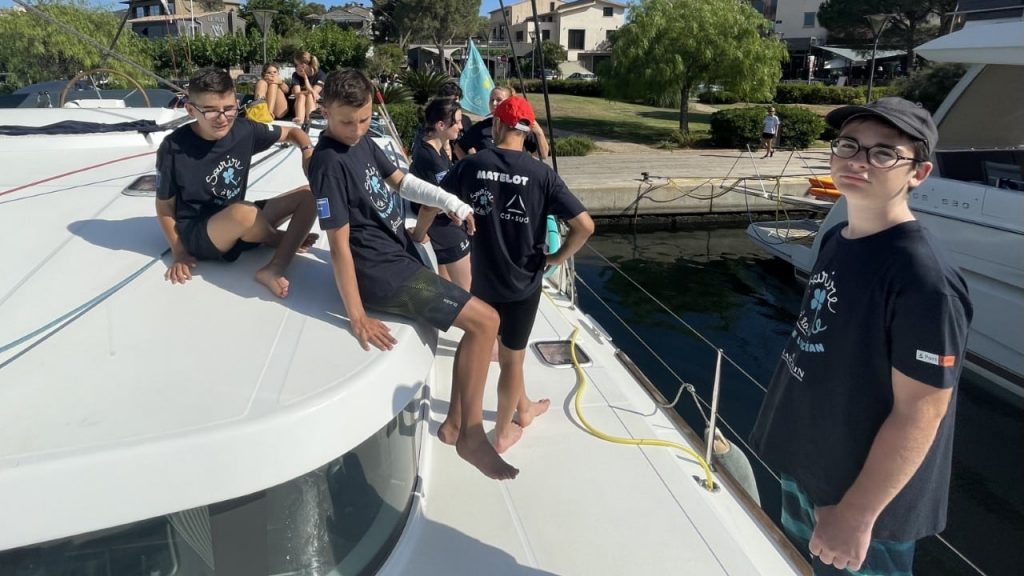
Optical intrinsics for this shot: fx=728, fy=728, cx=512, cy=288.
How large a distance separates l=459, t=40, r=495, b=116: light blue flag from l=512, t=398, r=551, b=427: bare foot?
4.48 m

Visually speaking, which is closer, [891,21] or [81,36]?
[81,36]

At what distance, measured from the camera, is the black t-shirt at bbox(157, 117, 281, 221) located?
2.67 m

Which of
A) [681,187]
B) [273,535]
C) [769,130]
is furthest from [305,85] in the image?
[769,130]

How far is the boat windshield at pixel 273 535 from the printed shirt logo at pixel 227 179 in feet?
3.89

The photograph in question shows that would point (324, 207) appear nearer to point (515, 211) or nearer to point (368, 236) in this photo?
point (368, 236)

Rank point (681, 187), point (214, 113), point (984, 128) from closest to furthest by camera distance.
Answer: point (214, 113)
point (984, 128)
point (681, 187)

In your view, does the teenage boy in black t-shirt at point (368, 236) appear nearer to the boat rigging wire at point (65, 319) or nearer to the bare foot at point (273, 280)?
the bare foot at point (273, 280)

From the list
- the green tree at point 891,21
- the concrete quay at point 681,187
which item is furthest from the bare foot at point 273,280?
the green tree at point 891,21

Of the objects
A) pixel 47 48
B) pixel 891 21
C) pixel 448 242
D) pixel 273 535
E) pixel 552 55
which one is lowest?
pixel 273 535

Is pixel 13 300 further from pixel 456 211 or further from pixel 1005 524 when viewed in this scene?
pixel 1005 524

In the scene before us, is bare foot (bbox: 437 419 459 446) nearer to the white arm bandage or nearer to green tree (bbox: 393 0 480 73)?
the white arm bandage

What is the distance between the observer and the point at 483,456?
2.79 metres

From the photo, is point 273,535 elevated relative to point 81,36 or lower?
lower

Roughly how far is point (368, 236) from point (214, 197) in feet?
2.25
